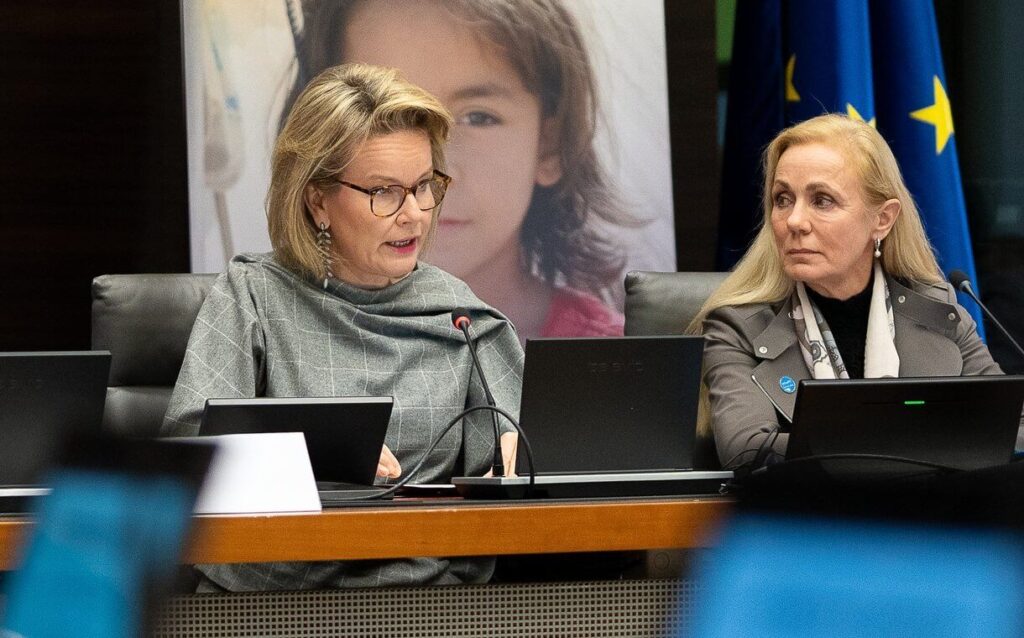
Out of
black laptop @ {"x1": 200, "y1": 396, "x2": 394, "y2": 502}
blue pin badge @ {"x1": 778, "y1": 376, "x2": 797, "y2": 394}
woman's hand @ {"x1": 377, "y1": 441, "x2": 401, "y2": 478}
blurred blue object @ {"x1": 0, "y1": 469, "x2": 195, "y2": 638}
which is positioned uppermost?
blurred blue object @ {"x1": 0, "y1": 469, "x2": 195, "y2": 638}

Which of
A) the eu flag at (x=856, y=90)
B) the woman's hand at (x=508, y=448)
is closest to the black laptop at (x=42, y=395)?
the woman's hand at (x=508, y=448)

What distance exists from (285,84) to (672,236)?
1.04m

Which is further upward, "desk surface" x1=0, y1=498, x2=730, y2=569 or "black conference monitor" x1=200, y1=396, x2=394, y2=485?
"black conference monitor" x1=200, y1=396, x2=394, y2=485

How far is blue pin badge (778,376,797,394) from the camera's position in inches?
93.0

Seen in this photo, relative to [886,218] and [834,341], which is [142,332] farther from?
[886,218]

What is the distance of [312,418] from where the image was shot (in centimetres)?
170

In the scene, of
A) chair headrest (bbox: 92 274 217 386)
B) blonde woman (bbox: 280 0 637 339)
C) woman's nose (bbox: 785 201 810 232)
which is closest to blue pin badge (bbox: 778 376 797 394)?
woman's nose (bbox: 785 201 810 232)

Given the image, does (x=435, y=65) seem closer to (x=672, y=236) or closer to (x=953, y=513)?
(x=672, y=236)

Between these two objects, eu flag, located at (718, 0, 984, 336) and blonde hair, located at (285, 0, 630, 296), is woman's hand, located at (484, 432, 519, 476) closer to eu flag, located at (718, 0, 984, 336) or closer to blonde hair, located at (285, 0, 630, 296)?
blonde hair, located at (285, 0, 630, 296)

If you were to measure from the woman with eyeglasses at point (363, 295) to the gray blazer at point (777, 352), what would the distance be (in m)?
0.37

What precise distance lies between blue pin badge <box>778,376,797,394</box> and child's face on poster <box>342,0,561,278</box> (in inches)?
43.4

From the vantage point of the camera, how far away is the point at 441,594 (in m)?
1.66

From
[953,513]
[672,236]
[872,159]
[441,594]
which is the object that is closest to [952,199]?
[672,236]

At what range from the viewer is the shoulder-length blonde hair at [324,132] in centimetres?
231
